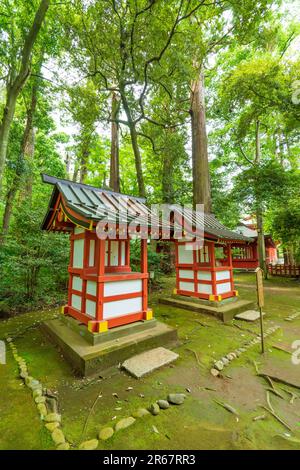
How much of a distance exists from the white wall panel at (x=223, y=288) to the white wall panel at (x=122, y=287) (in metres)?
3.25

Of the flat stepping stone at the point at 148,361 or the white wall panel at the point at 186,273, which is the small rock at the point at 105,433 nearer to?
the flat stepping stone at the point at 148,361

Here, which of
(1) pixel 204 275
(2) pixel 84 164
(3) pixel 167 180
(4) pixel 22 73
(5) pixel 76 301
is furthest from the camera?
(2) pixel 84 164

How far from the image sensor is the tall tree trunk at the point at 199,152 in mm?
9008

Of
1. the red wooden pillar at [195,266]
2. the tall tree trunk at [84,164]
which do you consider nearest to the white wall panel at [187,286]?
the red wooden pillar at [195,266]

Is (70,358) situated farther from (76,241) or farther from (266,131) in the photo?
(266,131)

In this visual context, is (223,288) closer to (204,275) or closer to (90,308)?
(204,275)

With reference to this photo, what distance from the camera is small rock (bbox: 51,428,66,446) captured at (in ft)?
6.52

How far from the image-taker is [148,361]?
3.40 meters

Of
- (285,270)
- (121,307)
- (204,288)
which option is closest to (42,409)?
(121,307)

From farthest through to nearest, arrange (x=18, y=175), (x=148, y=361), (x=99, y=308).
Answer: (x=18, y=175), (x=99, y=308), (x=148, y=361)

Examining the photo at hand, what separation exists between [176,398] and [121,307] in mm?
1869

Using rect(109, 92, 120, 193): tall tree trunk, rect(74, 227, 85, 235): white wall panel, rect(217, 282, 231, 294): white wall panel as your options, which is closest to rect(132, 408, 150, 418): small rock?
rect(74, 227, 85, 235): white wall panel

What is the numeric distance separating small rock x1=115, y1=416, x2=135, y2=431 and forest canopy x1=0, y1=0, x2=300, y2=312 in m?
4.87

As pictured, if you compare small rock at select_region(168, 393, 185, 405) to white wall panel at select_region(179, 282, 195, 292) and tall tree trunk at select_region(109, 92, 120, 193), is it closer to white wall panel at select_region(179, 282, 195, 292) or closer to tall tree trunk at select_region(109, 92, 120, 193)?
white wall panel at select_region(179, 282, 195, 292)
